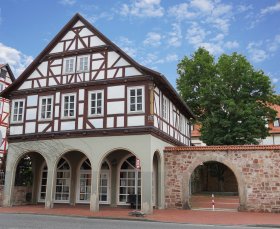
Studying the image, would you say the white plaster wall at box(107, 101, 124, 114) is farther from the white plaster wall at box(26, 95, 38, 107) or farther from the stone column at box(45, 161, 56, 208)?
the white plaster wall at box(26, 95, 38, 107)

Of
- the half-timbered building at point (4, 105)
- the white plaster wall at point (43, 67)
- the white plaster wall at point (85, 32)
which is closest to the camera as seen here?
the white plaster wall at point (85, 32)

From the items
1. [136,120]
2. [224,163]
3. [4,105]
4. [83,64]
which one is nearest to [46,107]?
[83,64]

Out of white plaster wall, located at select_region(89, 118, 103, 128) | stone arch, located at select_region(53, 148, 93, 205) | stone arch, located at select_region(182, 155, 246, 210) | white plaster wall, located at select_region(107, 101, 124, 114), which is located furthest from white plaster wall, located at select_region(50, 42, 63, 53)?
stone arch, located at select_region(182, 155, 246, 210)

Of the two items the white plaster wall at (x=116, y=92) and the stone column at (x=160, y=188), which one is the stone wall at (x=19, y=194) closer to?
the white plaster wall at (x=116, y=92)

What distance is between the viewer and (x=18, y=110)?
20453 mm

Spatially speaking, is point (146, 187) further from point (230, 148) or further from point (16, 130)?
point (16, 130)

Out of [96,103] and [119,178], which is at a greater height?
[96,103]

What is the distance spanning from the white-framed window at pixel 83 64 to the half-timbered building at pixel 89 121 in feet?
0.19

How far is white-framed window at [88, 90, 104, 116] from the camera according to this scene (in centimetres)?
1809

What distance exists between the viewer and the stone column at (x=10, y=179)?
19.2m

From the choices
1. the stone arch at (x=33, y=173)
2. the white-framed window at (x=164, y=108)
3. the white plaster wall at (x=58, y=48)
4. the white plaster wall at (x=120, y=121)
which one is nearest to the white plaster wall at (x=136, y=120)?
the white plaster wall at (x=120, y=121)

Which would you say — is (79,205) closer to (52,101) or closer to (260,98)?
(52,101)

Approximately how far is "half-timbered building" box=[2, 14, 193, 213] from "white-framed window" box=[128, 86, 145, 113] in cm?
5

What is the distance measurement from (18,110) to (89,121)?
211 inches
